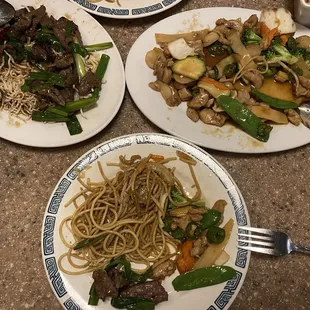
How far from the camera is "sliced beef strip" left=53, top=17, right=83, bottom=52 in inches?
91.8

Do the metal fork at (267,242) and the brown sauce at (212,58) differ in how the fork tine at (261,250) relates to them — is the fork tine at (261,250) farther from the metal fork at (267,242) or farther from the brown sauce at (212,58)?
the brown sauce at (212,58)

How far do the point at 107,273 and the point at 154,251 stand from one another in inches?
10.5

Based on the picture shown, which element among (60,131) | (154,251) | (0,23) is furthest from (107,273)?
(0,23)

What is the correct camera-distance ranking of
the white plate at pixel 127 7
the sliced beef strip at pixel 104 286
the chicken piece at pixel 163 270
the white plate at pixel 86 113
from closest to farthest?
the sliced beef strip at pixel 104 286
the chicken piece at pixel 163 270
the white plate at pixel 86 113
the white plate at pixel 127 7

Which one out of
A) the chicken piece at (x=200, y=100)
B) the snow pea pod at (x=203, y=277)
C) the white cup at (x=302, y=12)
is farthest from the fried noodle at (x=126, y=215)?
the white cup at (x=302, y=12)

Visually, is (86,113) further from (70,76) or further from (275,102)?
(275,102)

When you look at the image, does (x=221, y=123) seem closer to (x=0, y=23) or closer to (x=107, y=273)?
(x=107, y=273)

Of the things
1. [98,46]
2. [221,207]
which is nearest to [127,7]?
[98,46]

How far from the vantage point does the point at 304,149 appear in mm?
2363

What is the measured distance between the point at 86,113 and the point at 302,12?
1397 millimetres

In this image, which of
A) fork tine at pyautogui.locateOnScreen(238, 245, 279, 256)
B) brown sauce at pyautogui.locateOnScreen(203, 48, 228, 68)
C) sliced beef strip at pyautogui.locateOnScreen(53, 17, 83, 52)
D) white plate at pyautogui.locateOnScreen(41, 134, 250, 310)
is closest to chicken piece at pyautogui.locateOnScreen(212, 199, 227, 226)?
white plate at pyautogui.locateOnScreen(41, 134, 250, 310)

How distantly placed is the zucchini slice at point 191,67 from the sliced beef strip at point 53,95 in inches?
25.4

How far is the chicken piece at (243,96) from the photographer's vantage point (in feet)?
7.47

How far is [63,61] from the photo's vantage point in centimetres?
229
